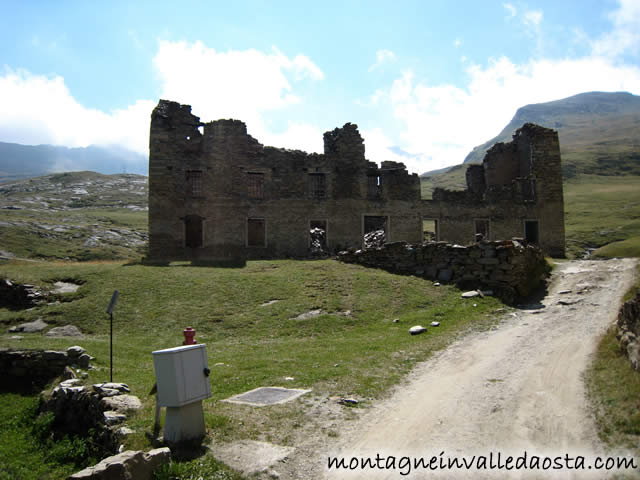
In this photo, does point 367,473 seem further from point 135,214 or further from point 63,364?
point 135,214

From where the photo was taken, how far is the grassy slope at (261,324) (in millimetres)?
9020

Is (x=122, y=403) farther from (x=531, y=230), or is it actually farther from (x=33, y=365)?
(x=531, y=230)

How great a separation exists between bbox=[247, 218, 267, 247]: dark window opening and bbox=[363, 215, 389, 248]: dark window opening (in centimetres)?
804

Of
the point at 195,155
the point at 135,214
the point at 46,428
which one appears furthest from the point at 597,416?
the point at 135,214

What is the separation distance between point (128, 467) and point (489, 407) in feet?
17.6

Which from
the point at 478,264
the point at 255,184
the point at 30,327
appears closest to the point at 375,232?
the point at 255,184

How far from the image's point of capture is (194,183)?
33.2 meters

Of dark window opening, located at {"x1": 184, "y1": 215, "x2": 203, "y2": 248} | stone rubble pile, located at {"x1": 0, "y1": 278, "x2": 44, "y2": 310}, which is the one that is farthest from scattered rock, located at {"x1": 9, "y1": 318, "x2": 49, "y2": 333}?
dark window opening, located at {"x1": 184, "y1": 215, "x2": 203, "y2": 248}

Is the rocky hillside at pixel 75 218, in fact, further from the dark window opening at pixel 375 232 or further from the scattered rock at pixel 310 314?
the scattered rock at pixel 310 314

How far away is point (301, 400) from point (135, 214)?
306 ft

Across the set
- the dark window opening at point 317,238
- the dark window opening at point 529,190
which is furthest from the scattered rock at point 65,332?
the dark window opening at point 529,190

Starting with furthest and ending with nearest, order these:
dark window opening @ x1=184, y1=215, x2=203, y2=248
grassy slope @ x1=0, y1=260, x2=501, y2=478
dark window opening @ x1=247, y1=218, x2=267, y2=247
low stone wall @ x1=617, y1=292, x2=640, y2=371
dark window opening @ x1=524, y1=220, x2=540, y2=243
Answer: dark window opening @ x1=524, y1=220, x2=540, y2=243 < dark window opening @ x1=184, y1=215, x2=203, y2=248 < dark window opening @ x1=247, y1=218, x2=267, y2=247 < grassy slope @ x1=0, y1=260, x2=501, y2=478 < low stone wall @ x1=617, y1=292, x2=640, y2=371

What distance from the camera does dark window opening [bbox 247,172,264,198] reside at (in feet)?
109

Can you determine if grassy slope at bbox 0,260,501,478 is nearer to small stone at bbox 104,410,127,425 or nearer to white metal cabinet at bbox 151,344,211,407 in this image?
small stone at bbox 104,410,127,425
